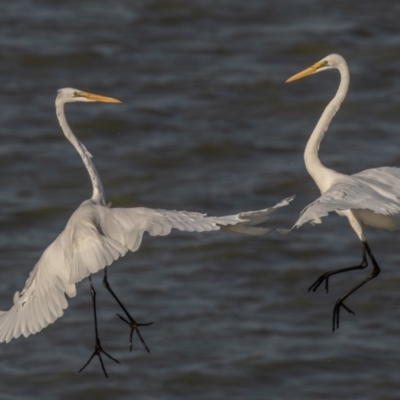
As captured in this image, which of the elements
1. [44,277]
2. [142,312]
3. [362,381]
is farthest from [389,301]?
[44,277]

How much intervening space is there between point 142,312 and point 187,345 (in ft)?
2.51

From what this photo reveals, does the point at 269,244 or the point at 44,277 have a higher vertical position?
the point at 44,277

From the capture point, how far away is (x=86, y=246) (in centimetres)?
786

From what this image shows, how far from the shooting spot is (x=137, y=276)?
15383 mm

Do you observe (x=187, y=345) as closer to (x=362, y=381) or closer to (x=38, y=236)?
(x=362, y=381)

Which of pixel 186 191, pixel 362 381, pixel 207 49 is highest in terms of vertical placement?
pixel 207 49

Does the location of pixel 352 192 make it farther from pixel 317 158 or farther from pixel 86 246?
pixel 86 246

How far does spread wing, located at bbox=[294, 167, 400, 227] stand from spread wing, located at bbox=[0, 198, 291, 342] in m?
0.24

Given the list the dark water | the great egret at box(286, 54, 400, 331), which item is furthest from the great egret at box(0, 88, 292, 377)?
the dark water

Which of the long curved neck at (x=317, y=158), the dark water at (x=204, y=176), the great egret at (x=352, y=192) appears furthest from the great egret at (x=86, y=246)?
the dark water at (x=204, y=176)

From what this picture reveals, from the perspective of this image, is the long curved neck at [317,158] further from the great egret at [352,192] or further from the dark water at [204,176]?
the dark water at [204,176]

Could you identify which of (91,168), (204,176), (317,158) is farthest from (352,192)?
(204,176)

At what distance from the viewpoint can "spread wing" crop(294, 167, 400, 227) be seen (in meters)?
7.80

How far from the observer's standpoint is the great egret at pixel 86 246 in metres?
7.63
